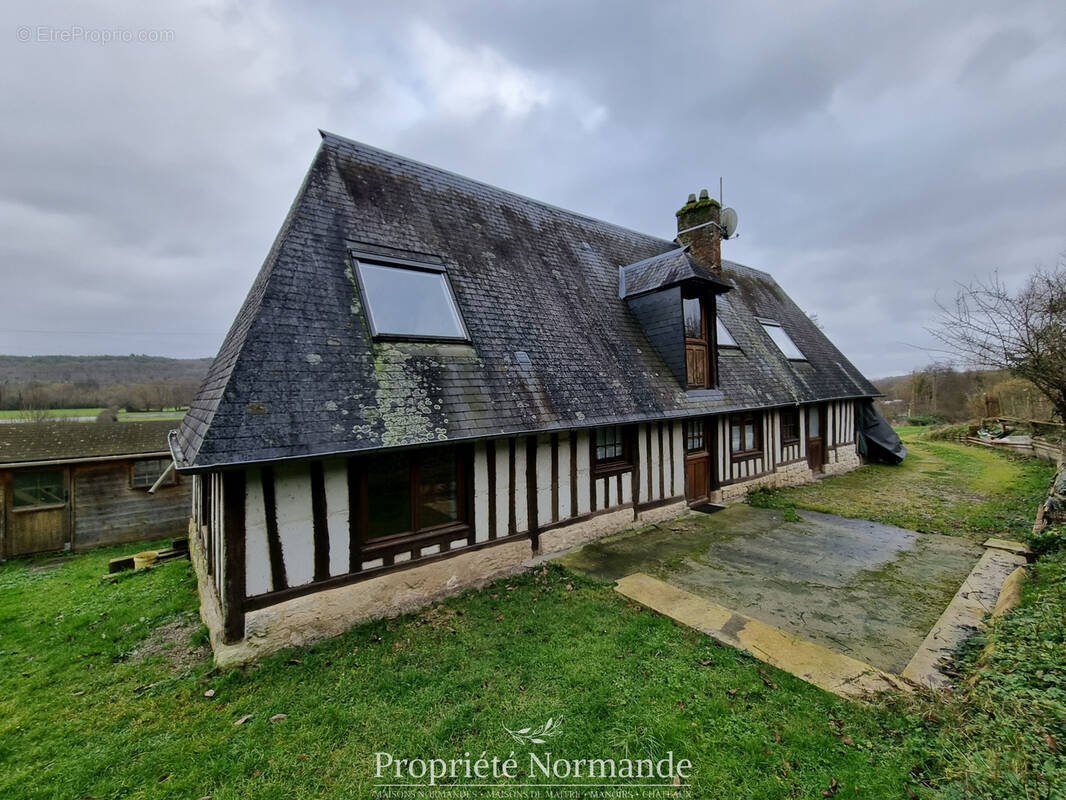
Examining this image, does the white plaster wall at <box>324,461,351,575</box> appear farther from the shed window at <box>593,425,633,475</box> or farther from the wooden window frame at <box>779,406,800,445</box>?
the wooden window frame at <box>779,406,800,445</box>

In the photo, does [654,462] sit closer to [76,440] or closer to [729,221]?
[729,221]

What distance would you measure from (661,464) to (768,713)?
507 cm

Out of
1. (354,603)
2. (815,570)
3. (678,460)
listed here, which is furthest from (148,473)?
(815,570)

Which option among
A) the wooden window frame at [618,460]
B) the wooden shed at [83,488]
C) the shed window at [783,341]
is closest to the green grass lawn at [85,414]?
the wooden shed at [83,488]

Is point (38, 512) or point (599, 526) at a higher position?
point (599, 526)

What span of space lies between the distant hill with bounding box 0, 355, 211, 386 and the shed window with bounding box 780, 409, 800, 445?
89.1 feet

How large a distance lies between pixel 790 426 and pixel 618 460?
22.7ft

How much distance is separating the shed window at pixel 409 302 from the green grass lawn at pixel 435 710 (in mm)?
3665

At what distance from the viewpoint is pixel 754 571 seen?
19.7 feet

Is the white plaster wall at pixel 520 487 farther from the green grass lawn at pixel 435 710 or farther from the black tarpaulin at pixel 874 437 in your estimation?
the black tarpaulin at pixel 874 437

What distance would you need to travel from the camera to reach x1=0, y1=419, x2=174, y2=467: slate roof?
9.63 metres

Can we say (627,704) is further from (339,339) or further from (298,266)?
(298,266)

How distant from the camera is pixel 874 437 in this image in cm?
1427

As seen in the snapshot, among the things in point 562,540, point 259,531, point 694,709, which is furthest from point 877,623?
point 259,531
